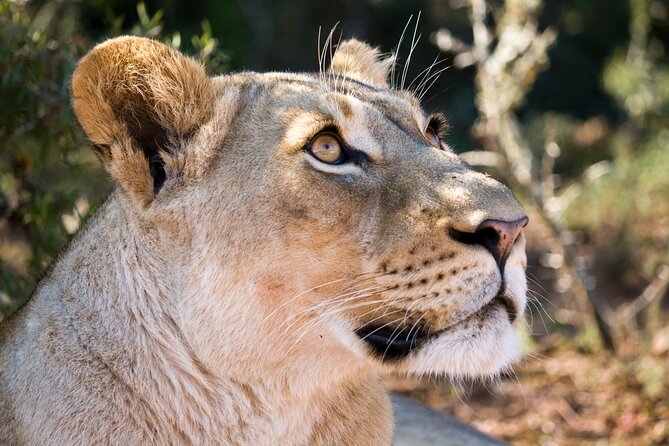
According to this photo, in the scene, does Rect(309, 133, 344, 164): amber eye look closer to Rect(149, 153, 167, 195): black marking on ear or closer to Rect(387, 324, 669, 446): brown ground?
Rect(149, 153, 167, 195): black marking on ear

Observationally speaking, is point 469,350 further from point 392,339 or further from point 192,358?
Result: point 192,358

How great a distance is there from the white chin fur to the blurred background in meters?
0.23

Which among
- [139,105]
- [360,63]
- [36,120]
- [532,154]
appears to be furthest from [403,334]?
[532,154]

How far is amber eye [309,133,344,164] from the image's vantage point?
2463 mm

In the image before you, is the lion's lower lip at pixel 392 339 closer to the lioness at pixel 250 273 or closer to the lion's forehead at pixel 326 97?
the lioness at pixel 250 273

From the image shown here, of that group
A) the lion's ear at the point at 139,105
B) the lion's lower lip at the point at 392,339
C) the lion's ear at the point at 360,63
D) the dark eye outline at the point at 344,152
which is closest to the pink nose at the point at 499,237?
the lion's lower lip at the point at 392,339

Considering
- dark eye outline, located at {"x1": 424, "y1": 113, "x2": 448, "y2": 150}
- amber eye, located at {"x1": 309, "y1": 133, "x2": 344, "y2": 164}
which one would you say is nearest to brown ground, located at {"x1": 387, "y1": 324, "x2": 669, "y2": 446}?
dark eye outline, located at {"x1": 424, "y1": 113, "x2": 448, "y2": 150}

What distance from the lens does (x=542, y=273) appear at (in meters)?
7.76

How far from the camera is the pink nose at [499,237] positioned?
2225mm

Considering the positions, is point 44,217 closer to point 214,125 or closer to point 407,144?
point 214,125

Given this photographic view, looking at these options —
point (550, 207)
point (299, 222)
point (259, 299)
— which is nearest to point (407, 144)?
point (299, 222)

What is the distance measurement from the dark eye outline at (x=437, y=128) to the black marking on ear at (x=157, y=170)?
33.4 inches

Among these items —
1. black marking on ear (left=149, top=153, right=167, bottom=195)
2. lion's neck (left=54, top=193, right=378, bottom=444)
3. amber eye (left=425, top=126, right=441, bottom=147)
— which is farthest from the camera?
amber eye (left=425, top=126, right=441, bottom=147)

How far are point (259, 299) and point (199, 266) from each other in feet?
0.62
